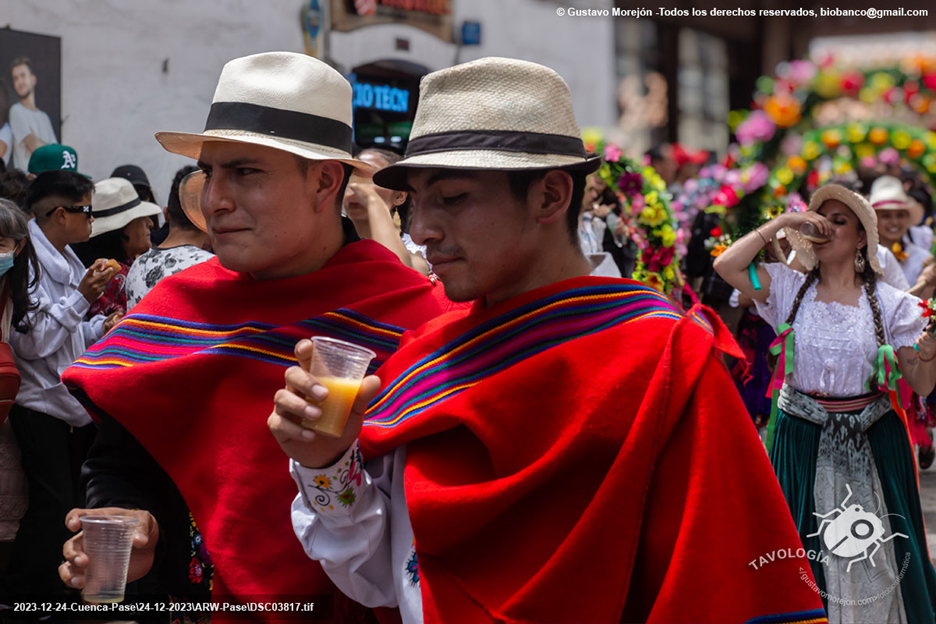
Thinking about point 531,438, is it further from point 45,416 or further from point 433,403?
point 45,416

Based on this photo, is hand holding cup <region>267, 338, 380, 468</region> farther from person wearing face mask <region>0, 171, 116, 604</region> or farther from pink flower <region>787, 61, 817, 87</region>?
person wearing face mask <region>0, 171, 116, 604</region>

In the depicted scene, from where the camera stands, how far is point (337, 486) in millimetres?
2014

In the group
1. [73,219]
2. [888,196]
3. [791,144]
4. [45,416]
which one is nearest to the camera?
[791,144]

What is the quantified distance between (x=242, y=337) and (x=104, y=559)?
2.03ft

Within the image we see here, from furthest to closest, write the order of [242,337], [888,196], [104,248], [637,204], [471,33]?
1. [471,33]
2. [888,196]
3. [637,204]
4. [104,248]
5. [242,337]

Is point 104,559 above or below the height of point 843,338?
below

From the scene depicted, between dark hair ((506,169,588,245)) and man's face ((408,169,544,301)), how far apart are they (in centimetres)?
1

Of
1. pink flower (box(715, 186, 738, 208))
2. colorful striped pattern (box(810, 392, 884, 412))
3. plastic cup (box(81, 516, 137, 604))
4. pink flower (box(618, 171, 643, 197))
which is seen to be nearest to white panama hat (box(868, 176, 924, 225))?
pink flower (box(618, 171, 643, 197))

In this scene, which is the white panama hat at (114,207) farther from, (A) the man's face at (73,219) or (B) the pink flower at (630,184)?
(B) the pink flower at (630,184)

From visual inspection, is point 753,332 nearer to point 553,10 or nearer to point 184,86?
point 184,86

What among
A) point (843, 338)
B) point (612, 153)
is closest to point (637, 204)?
point (612, 153)

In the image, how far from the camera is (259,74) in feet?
8.39

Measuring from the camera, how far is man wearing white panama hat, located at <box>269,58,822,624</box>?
1.90 m

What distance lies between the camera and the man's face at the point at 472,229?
2.08 m
